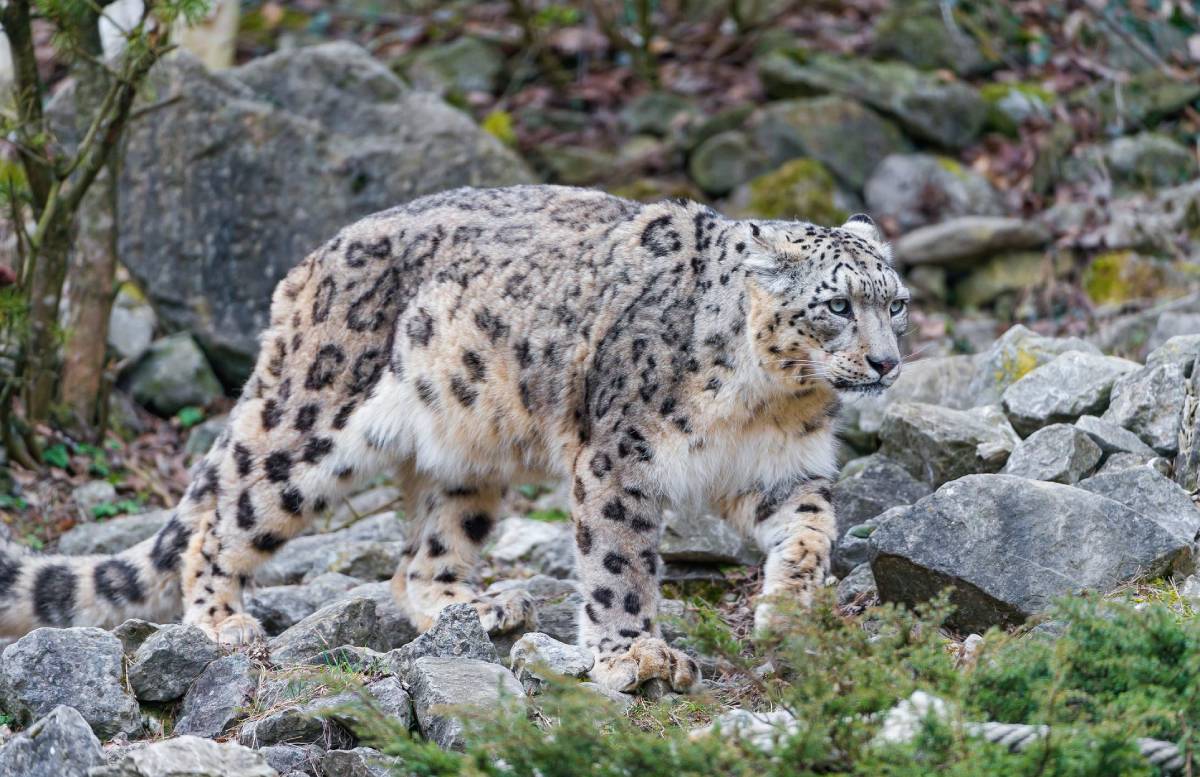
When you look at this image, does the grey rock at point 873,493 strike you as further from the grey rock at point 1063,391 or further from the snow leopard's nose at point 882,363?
the snow leopard's nose at point 882,363

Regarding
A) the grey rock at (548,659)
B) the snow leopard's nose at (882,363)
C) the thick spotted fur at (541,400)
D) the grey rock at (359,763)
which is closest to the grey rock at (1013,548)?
the thick spotted fur at (541,400)

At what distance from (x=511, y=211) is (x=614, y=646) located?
7.77 feet

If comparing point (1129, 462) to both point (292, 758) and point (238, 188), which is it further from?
point (238, 188)

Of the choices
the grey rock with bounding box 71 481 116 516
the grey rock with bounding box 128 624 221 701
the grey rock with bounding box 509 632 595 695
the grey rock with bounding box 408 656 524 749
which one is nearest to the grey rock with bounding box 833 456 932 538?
the grey rock with bounding box 509 632 595 695

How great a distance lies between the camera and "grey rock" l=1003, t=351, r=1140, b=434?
26.2 feet

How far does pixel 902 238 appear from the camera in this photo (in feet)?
44.9

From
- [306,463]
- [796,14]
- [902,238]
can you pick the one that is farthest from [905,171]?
[306,463]

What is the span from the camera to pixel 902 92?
594 inches

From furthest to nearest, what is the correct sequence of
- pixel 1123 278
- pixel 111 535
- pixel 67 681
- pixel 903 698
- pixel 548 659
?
1. pixel 1123 278
2. pixel 111 535
3. pixel 548 659
4. pixel 67 681
5. pixel 903 698

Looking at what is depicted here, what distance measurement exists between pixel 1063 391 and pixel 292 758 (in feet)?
15.2

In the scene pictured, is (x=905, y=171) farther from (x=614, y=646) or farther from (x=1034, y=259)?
(x=614, y=646)

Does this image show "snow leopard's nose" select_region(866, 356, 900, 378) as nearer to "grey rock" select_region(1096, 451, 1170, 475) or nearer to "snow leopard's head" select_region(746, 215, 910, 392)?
"snow leopard's head" select_region(746, 215, 910, 392)

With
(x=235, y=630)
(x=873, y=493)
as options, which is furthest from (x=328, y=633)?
(x=873, y=493)

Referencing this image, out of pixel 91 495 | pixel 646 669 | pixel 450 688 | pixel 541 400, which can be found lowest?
pixel 91 495
